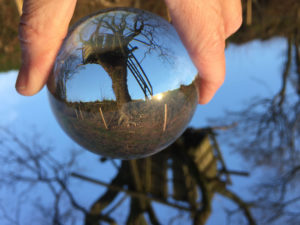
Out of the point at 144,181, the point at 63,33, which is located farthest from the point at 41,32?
the point at 144,181

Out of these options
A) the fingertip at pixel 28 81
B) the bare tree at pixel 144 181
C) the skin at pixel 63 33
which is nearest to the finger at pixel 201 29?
the skin at pixel 63 33

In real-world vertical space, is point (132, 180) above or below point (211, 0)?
below

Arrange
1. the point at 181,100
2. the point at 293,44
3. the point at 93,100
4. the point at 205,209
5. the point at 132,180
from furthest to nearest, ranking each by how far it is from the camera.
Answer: the point at 293,44 < the point at 132,180 < the point at 205,209 < the point at 181,100 < the point at 93,100

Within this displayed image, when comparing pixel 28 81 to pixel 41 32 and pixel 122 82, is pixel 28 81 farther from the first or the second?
pixel 122 82

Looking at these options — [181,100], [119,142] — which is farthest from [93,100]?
[181,100]

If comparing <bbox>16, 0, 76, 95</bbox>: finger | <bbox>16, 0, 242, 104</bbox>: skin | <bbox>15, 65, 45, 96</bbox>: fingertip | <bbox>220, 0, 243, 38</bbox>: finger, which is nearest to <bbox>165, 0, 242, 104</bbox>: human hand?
<bbox>16, 0, 242, 104</bbox>: skin

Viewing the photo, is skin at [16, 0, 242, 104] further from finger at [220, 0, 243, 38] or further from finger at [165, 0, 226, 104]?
finger at [220, 0, 243, 38]

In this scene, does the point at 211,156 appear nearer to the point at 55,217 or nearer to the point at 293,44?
the point at 55,217
